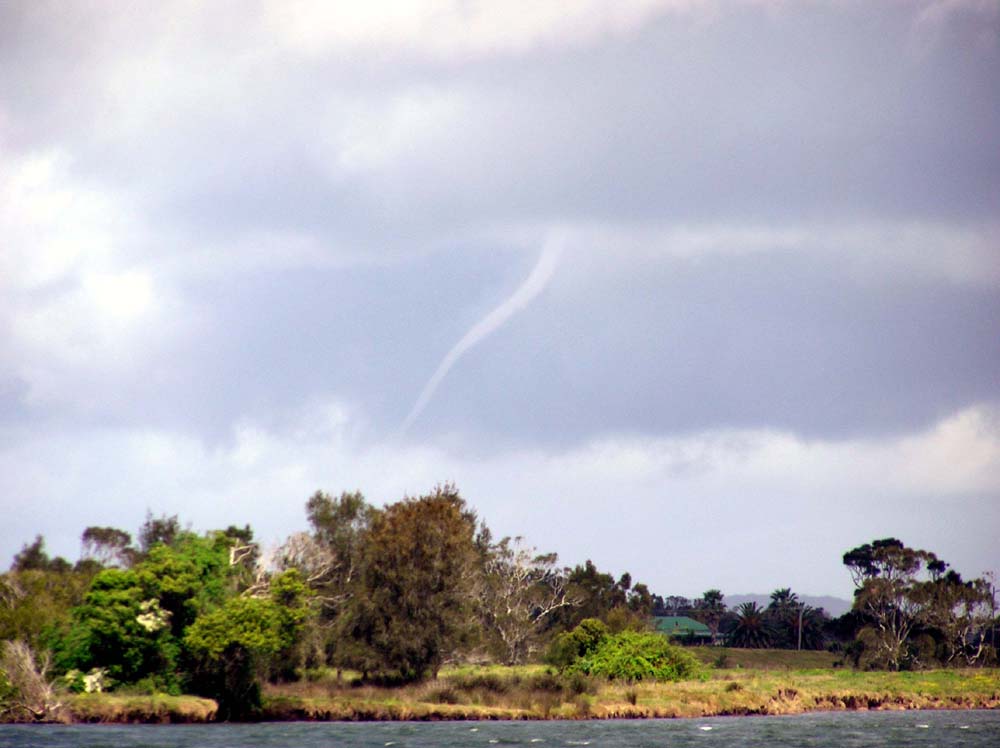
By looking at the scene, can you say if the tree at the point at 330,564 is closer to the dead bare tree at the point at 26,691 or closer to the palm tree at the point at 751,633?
the dead bare tree at the point at 26,691

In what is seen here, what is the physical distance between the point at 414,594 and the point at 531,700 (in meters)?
15.2

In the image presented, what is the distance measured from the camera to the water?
53500mm

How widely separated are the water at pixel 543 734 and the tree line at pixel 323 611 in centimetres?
619

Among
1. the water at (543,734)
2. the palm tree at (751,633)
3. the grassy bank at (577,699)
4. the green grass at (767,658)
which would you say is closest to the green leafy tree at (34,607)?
the water at (543,734)

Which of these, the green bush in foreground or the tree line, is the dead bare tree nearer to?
the tree line

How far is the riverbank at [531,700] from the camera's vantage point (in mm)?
66250

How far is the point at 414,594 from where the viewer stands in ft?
289

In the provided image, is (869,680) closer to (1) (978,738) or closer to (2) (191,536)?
(1) (978,738)

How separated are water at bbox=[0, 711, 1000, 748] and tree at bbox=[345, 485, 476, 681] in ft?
60.6

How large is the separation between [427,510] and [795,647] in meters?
110

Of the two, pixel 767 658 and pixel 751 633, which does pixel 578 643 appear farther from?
pixel 751 633

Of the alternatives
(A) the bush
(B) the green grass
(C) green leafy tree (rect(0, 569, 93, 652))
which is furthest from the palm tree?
(C) green leafy tree (rect(0, 569, 93, 652))

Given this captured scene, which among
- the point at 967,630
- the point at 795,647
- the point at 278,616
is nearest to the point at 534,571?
the point at 967,630

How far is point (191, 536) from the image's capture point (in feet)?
252
